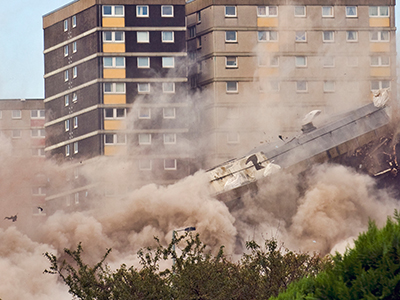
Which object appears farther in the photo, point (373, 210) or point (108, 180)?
point (108, 180)

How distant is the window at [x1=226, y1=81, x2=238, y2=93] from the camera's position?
9269 cm

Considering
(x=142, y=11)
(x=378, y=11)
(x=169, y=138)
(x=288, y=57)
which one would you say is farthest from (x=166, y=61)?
(x=378, y=11)

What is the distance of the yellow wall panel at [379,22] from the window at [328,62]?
5.58 metres

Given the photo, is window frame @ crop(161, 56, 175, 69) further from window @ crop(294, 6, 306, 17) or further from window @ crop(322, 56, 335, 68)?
window @ crop(322, 56, 335, 68)

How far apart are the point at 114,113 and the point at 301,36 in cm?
2080

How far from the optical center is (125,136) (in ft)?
308

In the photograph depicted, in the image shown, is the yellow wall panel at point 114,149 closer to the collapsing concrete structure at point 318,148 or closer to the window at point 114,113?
the window at point 114,113

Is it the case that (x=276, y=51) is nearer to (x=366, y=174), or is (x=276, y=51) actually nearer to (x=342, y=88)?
(x=342, y=88)

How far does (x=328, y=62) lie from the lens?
305 feet

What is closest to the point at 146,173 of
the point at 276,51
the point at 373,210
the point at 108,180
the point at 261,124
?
the point at 108,180

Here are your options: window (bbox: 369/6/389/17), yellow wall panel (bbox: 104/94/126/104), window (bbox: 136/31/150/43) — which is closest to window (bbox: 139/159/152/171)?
yellow wall panel (bbox: 104/94/126/104)

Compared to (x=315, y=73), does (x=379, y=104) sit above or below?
below

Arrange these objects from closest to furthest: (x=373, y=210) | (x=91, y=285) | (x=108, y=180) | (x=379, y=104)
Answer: (x=91, y=285), (x=379, y=104), (x=373, y=210), (x=108, y=180)

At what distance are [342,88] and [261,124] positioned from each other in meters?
9.28
